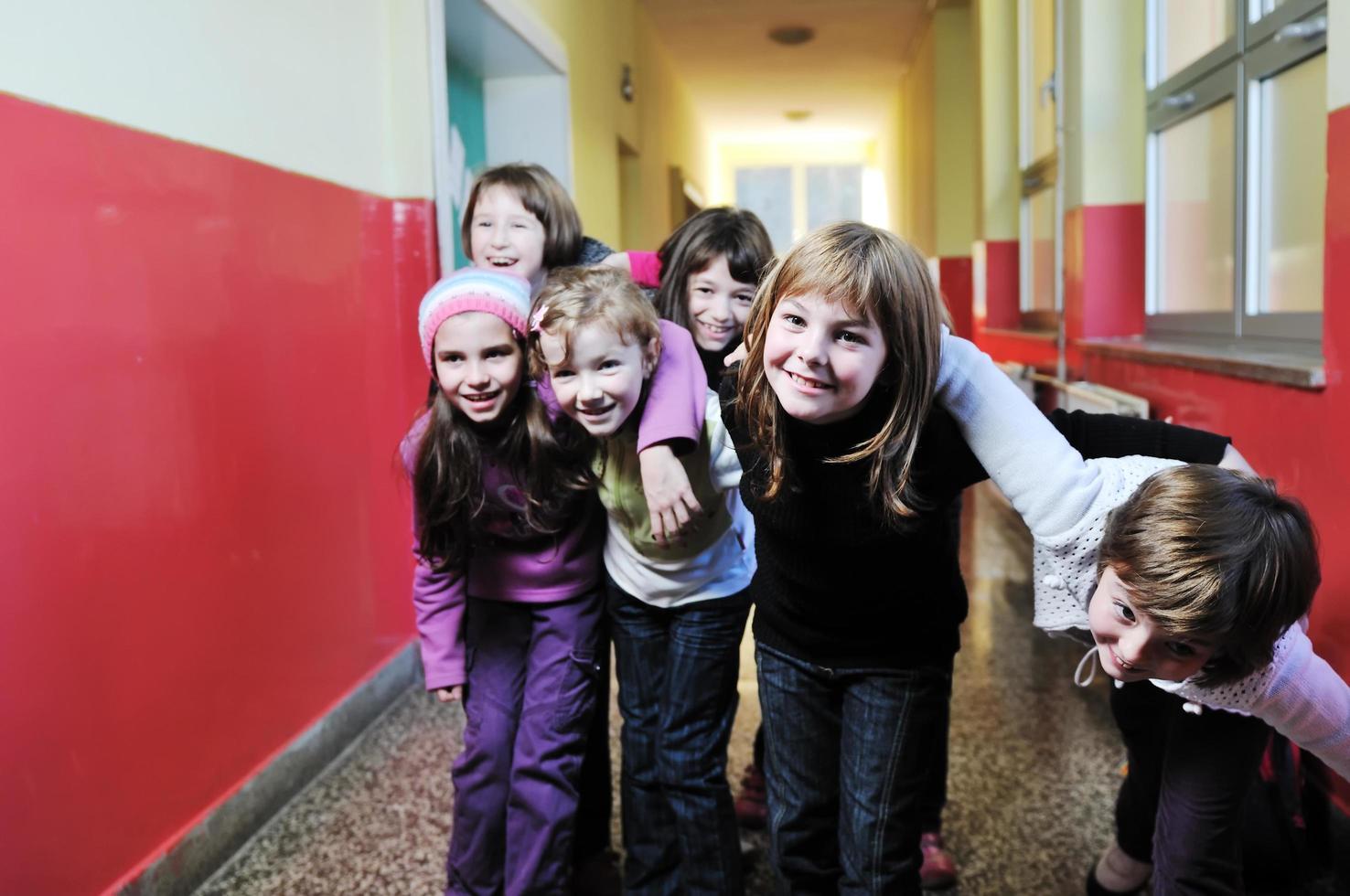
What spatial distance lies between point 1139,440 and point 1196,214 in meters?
1.88

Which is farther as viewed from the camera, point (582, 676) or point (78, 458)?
point (582, 676)

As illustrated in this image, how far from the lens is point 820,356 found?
1.14 m

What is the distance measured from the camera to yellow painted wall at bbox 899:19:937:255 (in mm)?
6734

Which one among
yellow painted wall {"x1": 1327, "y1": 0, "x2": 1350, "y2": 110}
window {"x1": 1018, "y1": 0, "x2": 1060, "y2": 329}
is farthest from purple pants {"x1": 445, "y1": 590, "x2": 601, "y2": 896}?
window {"x1": 1018, "y1": 0, "x2": 1060, "y2": 329}

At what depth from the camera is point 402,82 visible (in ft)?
8.51

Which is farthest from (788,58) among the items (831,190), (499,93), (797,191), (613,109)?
(831,190)

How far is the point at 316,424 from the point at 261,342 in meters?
0.27

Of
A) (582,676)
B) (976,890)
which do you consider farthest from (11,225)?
(976,890)

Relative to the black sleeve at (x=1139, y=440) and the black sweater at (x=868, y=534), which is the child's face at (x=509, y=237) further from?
the black sleeve at (x=1139, y=440)

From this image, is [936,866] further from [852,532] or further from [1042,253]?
[1042,253]

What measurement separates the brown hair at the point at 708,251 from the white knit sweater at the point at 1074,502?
472 mm

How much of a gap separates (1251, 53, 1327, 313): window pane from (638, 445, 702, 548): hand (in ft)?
5.01

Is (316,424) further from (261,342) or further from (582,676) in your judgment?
(582,676)

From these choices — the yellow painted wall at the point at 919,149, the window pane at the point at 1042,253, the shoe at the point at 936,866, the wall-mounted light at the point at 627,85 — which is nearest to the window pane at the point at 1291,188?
the shoe at the point at 936,866
